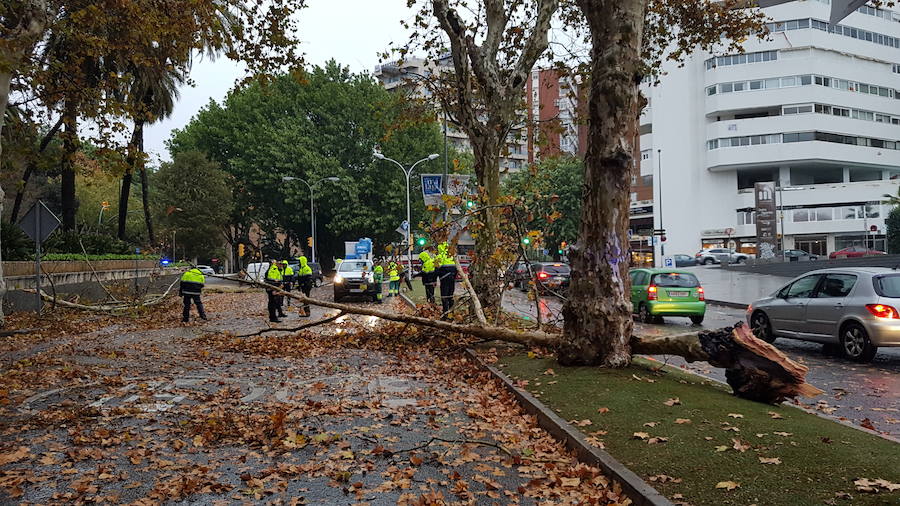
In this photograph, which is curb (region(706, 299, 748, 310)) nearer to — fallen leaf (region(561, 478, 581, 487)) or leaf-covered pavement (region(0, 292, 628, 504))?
leaf-covered pavement (region(0, 292, 628, 504))

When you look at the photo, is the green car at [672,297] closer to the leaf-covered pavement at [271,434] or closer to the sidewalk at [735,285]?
the sidewalk at [735,285]

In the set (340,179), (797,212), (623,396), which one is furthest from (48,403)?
(797,212)

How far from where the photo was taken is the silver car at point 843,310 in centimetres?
1038

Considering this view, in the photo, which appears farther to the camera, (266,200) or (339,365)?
(266,200)

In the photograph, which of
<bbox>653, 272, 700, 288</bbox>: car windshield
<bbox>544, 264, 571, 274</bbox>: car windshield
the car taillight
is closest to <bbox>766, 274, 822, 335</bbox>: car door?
the car taillight

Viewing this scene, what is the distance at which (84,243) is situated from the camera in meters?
25.5

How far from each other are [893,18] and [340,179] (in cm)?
5270

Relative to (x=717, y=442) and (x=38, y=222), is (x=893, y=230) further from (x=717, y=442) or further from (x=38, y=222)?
(x=717, y=442)

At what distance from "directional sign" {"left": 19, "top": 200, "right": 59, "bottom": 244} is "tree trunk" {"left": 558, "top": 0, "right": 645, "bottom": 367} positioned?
46.2 ft

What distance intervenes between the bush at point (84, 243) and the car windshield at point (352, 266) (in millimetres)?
8899

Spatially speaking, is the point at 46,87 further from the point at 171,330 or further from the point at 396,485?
the point at 396,485

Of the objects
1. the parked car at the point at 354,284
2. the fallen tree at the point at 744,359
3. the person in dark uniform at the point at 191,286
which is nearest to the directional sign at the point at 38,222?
the person in dark uniform at the point at 191,286

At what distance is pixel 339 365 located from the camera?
36.1 feet

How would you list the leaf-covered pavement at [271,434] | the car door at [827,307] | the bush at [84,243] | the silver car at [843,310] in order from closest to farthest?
the leaf-covered pavement at [271,434]
the silver car at [843,310]
the car door at [827,307]
the bush at [84,243]
